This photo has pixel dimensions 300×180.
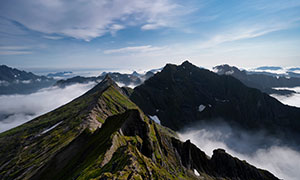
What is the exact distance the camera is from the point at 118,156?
58.2 meters

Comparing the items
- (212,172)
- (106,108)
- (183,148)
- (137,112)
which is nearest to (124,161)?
(137,112)

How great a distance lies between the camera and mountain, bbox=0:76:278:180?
2176 inches

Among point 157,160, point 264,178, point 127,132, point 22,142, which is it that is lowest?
point 264,178

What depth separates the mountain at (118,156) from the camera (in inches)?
2176

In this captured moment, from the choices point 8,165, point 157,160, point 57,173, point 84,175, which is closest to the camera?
point 84,175

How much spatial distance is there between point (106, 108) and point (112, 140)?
419 feet

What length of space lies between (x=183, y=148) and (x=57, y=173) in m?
87.3

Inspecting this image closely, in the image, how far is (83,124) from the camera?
145125 mm

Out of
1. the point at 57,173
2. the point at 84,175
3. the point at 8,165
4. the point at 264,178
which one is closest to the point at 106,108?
the point at 8,165

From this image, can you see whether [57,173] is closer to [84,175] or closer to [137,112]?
[84,175]

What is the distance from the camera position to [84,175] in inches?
1987

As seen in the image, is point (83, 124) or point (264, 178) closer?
point (264, 178)

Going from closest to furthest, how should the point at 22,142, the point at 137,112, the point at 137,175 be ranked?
the point at 137,175
the point at 137,112
the point at 22,142

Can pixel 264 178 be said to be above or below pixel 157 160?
below
